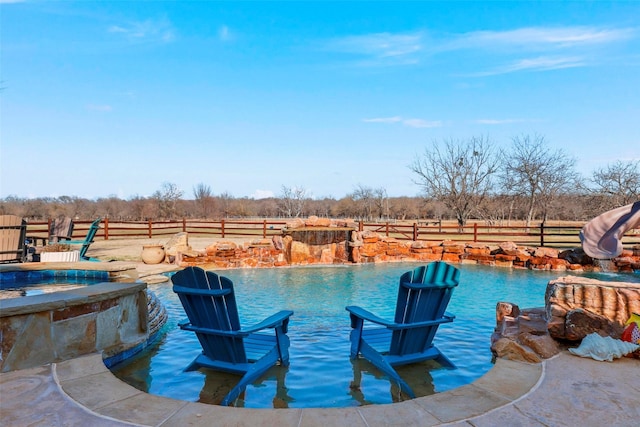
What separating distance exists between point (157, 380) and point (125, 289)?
3.01 ft

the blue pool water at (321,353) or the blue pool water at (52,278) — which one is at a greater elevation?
the blue pool water at (52,278)

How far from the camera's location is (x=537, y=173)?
22.6 m

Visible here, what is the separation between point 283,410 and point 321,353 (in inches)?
79.4

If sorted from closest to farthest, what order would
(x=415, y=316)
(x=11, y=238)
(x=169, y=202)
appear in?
(x=415, y=316), (x=11, y=238), (x=169, y=202)

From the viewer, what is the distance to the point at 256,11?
13.4 m

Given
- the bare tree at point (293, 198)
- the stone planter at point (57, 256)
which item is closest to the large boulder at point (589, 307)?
the stone planter at point (57, 256)

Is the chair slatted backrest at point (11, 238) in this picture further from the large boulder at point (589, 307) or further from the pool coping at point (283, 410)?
the large boulder at point (589, 307)

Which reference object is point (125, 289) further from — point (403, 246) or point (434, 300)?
point (403, 246)

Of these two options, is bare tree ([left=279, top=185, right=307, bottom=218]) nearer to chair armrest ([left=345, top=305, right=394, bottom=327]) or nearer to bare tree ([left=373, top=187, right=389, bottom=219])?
bare tree ([left=373, top=187, right=389, bottom=219])

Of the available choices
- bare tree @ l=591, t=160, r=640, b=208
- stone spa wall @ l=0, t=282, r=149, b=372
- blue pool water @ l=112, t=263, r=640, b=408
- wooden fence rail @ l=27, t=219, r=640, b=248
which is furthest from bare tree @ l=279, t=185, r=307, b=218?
stone spa wall @ l=0, t=282, r=149, b=372

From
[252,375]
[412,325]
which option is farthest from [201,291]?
[412,325]

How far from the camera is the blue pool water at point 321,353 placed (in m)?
3.31

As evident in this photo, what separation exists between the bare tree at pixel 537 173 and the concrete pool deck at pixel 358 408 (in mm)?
21889

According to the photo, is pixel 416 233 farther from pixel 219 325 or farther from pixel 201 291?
pixel 201 291
